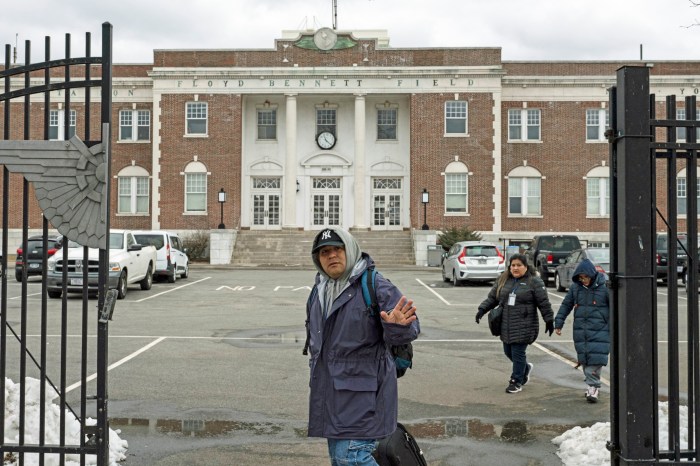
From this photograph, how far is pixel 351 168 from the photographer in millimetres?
42281

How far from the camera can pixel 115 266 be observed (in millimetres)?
18719

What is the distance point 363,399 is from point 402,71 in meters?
38.2

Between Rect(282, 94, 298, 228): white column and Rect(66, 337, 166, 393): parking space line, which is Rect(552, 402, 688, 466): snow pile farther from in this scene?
Rect(282, 94, 298, 228): white column

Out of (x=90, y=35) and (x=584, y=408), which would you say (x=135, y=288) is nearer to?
(x=584, y=408)

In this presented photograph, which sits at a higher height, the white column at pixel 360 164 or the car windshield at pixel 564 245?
the white column at pixel 360 164

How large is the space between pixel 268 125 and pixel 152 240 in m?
18.7

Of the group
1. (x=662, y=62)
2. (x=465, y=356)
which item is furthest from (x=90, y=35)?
(x=662, y=62)

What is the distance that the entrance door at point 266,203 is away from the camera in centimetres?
4225

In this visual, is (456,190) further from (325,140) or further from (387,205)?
(325,140)

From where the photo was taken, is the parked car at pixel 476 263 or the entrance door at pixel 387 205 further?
the entrance door at pixel 387 205

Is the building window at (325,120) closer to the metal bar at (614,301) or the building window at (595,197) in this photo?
the building window at (595,197)

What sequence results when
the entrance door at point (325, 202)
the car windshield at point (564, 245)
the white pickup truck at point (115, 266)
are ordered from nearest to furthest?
the white pickup truck at point (115, 266), the car windshield at point (564, 245), the entrance door at point (325, 202)

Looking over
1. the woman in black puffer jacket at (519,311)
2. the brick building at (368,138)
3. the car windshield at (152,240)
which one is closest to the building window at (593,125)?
the brick building at (368,138)

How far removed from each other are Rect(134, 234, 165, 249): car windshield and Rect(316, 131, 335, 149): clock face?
60.4 ft
